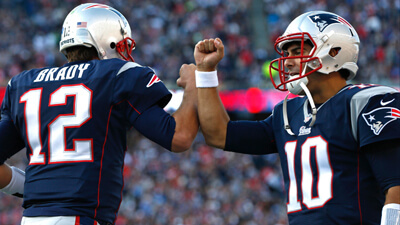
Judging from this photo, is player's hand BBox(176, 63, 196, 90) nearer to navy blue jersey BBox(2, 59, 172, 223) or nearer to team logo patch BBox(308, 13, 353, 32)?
navy blue jersey BBox(2, 59, 172, 223)

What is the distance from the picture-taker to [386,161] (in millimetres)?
2818

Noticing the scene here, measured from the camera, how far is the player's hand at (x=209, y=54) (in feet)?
11.2

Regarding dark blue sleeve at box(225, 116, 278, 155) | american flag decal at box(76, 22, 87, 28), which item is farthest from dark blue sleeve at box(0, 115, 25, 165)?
dark blue sleeve at box(225, 116, 278, 155)

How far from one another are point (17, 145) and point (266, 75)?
12506 millimetres

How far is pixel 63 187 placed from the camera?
2930mm

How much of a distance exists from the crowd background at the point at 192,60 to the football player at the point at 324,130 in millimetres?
9261

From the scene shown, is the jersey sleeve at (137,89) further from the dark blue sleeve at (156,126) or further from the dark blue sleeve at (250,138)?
the dark blue sleeve at (250,138)

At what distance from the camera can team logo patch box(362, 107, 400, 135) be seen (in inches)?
111

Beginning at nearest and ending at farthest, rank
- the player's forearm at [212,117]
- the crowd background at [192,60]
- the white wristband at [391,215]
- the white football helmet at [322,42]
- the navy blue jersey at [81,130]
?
the white wristband at [391,215] → the navy blue jersey at [81,130] → the white football helmet at [322,42] → the player's forearm at [212,117] → the crowd background at [192,60]

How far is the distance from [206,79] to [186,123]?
1.19 ft

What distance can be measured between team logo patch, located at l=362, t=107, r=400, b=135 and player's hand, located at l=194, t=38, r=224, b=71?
3.06 feet

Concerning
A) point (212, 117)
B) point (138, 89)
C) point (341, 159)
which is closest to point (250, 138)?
point (212, 117)

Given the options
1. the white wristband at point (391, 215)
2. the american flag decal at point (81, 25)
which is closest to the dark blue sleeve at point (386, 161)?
the white wristband at point (391, 215)

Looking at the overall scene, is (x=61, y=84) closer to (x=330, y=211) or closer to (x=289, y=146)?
(x=289, y=146)
